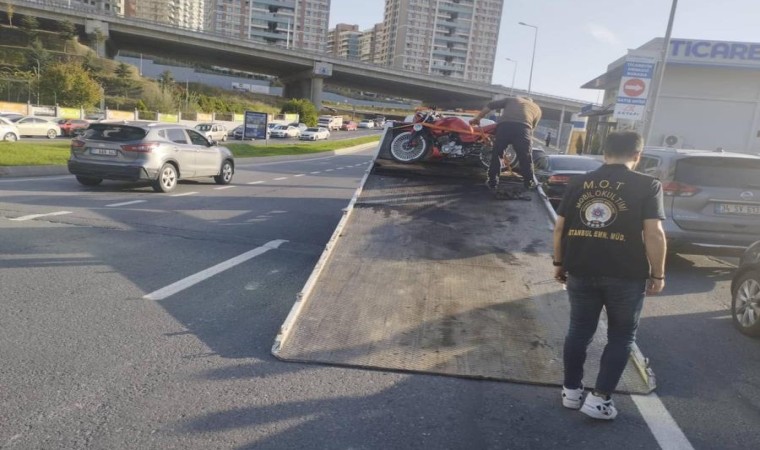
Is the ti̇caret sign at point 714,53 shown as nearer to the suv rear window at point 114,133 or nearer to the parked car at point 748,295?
the parked car at point 748,295

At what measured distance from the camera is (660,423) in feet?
10.8

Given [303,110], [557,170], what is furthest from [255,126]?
[303,110]

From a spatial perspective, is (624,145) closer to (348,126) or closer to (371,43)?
(348,126)

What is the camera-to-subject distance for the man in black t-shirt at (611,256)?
316cm

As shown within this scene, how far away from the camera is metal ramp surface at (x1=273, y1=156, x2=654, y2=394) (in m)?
3.96

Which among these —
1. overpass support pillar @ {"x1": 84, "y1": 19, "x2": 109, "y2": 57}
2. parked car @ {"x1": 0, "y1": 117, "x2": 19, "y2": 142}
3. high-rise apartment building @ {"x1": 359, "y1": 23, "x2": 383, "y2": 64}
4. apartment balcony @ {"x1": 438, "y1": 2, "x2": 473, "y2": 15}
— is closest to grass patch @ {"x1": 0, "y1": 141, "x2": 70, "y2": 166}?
parked car @ {"x1": 0, "y1": 117, "x2": 19, "y2": 142}

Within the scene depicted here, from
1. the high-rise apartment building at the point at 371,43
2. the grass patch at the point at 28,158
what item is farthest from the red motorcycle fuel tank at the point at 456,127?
the high-rise apartment building at the point at 371,43

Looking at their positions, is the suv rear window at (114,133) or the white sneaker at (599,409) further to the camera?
the suv rear window at (114,133)

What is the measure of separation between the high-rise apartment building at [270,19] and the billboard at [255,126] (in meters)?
106

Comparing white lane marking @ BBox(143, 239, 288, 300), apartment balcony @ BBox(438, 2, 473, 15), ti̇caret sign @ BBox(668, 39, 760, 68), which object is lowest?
white lane marking @ BBox(143, 239, 288, 300)

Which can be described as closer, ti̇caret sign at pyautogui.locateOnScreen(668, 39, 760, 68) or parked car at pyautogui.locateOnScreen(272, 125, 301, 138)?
ti̇caret sign at pyautogui.locateOnScreen(668, 39, 760, 68)

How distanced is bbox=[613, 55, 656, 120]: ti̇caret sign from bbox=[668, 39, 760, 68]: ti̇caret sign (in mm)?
8314

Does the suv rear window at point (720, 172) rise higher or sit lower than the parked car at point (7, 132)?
higher

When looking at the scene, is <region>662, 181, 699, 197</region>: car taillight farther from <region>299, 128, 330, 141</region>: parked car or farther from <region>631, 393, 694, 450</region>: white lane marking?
<region>299, 128, 330, 141</region>: parked car
